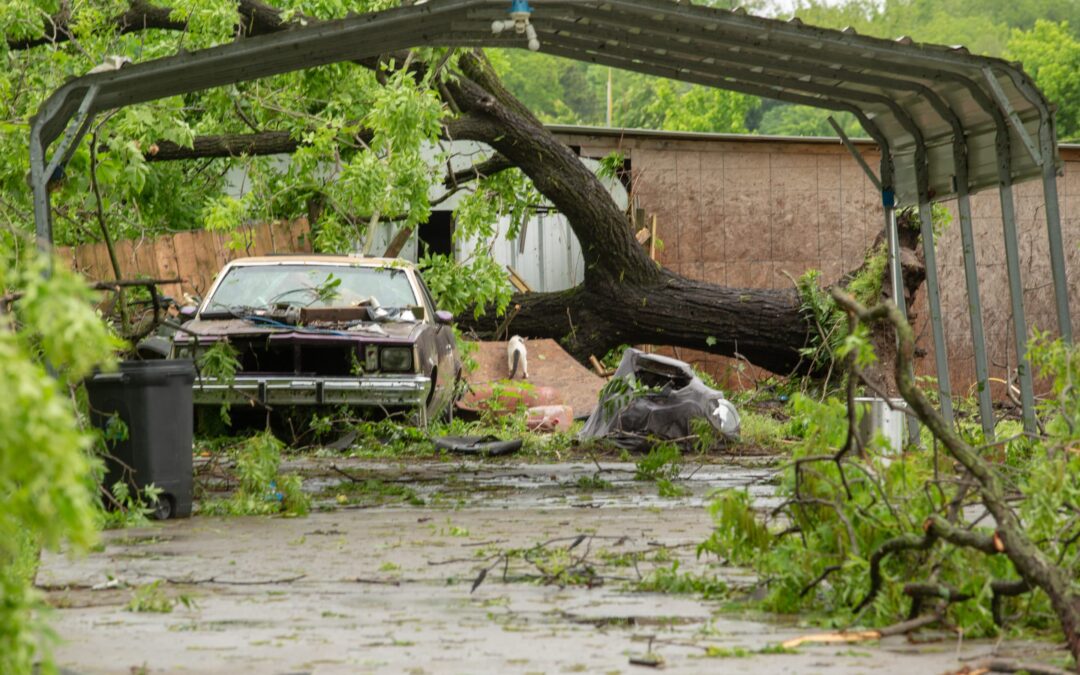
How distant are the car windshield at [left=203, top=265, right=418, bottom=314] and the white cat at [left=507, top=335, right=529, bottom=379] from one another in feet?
10.4

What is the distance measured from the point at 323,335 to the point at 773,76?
4.48 meters

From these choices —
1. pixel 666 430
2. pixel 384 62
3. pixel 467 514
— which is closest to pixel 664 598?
pixel 467 514

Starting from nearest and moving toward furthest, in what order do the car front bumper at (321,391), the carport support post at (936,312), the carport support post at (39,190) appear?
the carport support post at (39,190) < the carport support post at (936,312) < the car front bumper at (321,391)

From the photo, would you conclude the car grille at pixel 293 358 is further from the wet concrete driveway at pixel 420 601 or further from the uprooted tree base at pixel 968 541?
the uprooted tree base at pixel 968 541

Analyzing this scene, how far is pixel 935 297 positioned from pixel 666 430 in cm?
321

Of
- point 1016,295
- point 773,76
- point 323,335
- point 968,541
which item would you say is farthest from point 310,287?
point 968,541

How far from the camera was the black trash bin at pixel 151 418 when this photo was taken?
8664mm

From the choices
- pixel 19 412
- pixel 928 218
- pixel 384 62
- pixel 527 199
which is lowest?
pixel 19 412

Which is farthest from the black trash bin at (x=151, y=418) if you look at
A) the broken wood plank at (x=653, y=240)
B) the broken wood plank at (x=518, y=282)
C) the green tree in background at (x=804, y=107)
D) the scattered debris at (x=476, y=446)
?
the green tree in background at (x=804, y=107)

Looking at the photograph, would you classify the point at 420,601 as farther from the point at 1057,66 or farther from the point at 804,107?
the point at 804,107

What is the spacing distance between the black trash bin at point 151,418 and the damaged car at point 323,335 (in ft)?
7.73

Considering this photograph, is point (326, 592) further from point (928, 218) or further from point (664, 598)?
point (928, 218)

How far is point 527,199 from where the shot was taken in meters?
19.4

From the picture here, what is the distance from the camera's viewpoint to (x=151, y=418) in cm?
870
